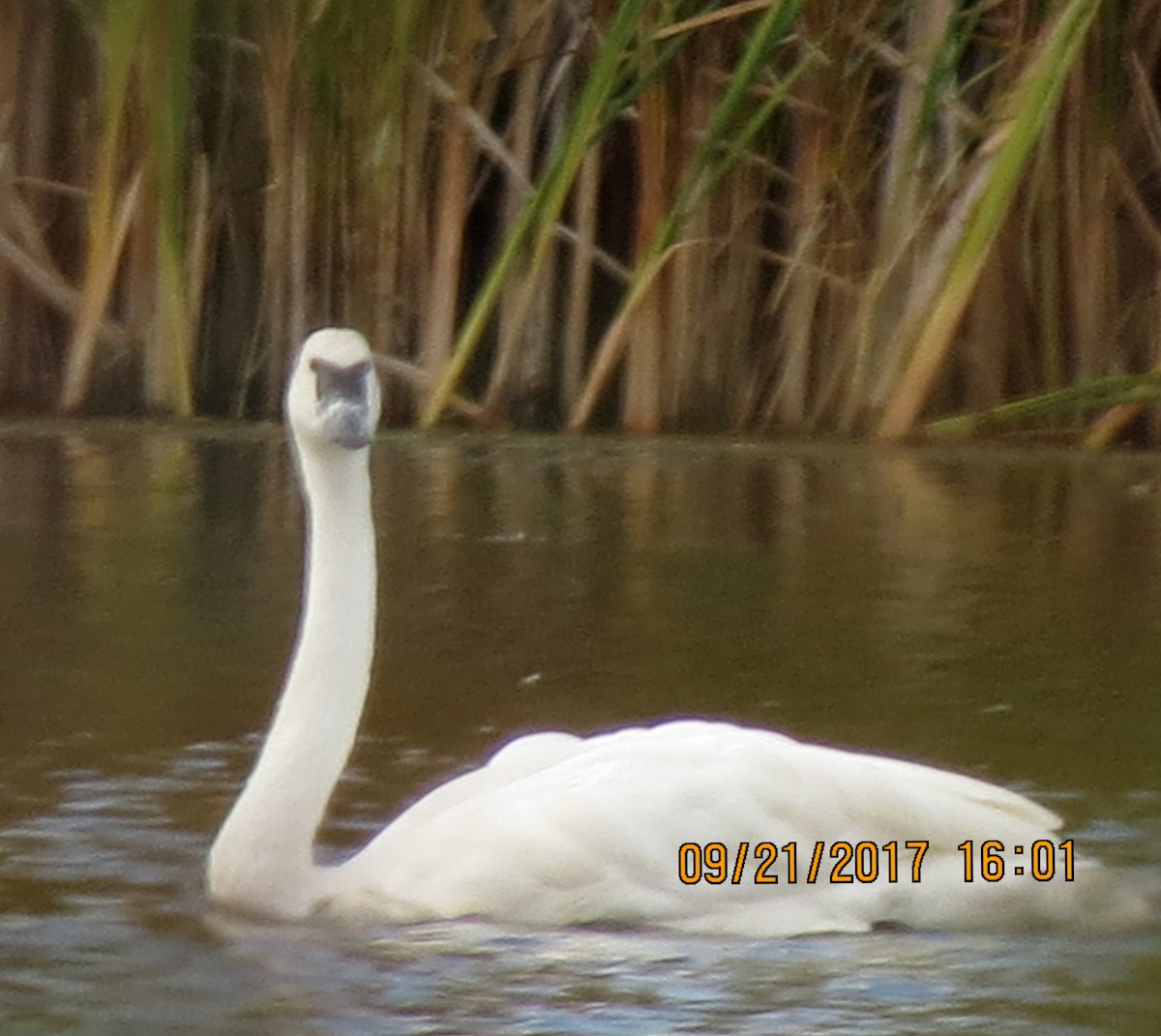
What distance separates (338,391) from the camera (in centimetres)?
420

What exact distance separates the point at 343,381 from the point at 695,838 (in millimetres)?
728

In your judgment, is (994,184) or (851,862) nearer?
(851,862)

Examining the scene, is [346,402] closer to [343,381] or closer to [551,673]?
[343,381]

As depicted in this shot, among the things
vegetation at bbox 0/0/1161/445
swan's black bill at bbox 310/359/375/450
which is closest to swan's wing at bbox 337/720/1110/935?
swan's black bill at bbox 310/359/375/450

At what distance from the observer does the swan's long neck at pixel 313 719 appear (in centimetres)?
404

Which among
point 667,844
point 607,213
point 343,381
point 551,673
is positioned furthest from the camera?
point 607,213

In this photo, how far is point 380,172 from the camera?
9.14 m

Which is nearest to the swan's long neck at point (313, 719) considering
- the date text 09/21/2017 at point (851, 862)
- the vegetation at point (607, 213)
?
the date text 09/21/2017 at point (851, 862)

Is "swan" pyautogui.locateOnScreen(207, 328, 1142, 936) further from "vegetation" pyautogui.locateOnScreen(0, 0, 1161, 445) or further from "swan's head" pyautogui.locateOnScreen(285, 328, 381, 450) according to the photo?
"vegetation" pyautogui.locateOnScreen(0, 0, 1161, 445)

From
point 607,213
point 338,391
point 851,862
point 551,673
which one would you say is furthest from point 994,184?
point 851,862

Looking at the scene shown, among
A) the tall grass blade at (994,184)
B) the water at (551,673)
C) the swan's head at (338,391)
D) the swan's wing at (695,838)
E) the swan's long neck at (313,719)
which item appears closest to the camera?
the water at (551,673)

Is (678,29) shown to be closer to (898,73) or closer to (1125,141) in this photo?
(898,73)

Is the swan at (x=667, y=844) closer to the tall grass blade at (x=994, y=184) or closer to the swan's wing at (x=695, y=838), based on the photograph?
the swan's wing at (x=695, y=838)

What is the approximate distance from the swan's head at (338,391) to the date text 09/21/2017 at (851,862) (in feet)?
2.24
